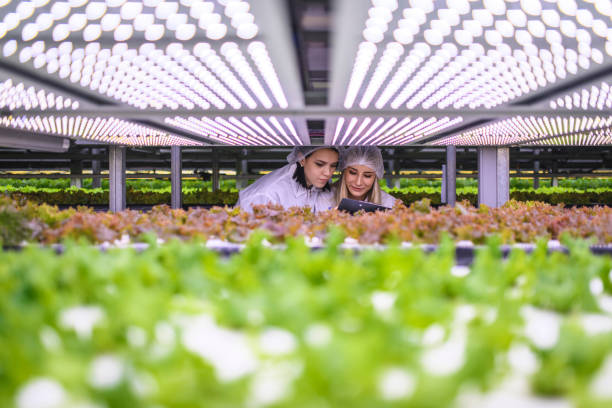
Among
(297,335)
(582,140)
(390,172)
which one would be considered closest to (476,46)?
(297,335)

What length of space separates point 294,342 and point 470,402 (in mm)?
351

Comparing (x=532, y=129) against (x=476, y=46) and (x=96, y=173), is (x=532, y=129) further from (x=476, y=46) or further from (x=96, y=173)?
(x=96, y=173)

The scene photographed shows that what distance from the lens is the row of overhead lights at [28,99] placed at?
9.24 feet

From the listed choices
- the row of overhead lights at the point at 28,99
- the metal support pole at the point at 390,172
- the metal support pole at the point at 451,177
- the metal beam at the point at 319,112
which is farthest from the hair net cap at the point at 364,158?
the row of overhead lights at the point at 28,99

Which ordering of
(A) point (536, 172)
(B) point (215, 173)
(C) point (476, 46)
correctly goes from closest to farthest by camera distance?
(C) point (476, 46), (B) point (215, 173), (A) point (536, 172)

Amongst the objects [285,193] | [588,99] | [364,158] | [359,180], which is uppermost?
[588,99]

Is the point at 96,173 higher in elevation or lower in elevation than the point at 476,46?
lower

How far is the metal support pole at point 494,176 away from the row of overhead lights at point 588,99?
3.92 m

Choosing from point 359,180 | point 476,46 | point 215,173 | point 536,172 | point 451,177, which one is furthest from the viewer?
point 536,172

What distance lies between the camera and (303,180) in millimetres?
6465

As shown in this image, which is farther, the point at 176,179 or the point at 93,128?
the point at 176,179

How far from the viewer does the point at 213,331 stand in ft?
3.87

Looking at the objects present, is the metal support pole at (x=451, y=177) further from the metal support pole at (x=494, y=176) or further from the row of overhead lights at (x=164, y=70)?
the row of overhead lights at (x=164, y=70)

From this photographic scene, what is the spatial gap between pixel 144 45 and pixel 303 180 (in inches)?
169
